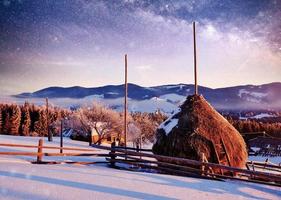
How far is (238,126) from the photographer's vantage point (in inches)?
2753

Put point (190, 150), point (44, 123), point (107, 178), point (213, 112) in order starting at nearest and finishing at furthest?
point (107, 178) → point (190, 150) → point (213, 112) → point (44, 123)

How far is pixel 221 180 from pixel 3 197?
7546mm

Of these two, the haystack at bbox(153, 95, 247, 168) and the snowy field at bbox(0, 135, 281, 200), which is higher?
the haystack at bbox(153, 95, 247, 168)

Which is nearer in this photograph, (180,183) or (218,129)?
(180,183)

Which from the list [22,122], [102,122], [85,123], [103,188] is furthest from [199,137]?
[22,122]

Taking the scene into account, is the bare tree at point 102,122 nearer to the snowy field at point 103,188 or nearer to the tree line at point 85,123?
the tree line at point 85,123

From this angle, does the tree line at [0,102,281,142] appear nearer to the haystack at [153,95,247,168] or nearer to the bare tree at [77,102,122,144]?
the bare tree at [77,102,122,144]

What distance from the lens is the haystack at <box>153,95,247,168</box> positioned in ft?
42.3

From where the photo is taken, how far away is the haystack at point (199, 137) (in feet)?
42.3

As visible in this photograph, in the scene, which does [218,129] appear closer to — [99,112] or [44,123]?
[99,112]

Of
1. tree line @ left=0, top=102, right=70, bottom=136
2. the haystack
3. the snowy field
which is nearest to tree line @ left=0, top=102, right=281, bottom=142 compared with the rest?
tree line @ left=0, top=102, right=70, bottom=136

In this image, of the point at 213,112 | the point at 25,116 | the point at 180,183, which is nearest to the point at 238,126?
the point at 25,116

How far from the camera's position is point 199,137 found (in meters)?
13.0

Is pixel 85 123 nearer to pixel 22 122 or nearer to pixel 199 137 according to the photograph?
pixel 22 122
